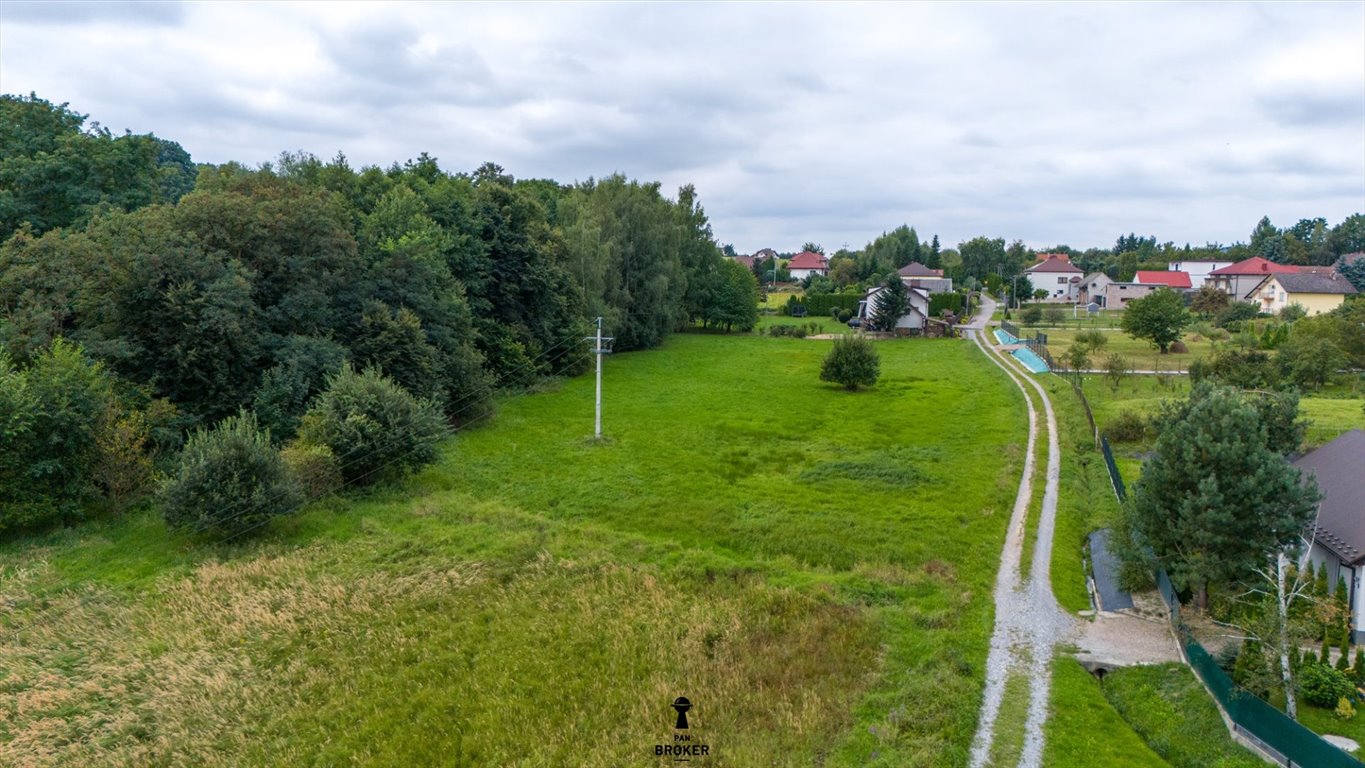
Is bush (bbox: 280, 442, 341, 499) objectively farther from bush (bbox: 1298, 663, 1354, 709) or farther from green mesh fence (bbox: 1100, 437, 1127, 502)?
bush (bbox: 1298, 663, 1354, 709)

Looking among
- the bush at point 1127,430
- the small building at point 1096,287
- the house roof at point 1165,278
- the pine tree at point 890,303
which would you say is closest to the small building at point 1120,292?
the small building at point 1096,287

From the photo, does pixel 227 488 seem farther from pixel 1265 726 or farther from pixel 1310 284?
pixel 1310 284

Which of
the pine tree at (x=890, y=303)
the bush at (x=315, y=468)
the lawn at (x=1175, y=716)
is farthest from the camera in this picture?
the pine tree at (x=890, y=303)

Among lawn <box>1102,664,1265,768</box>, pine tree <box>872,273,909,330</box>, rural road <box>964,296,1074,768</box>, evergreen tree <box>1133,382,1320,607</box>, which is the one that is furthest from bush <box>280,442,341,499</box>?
pine tree <box>872,273,909,330</box>

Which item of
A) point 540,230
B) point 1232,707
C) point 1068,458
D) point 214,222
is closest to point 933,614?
point 1232,707

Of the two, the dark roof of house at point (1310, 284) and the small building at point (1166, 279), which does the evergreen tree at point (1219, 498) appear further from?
the small building at point (1166, 279)
